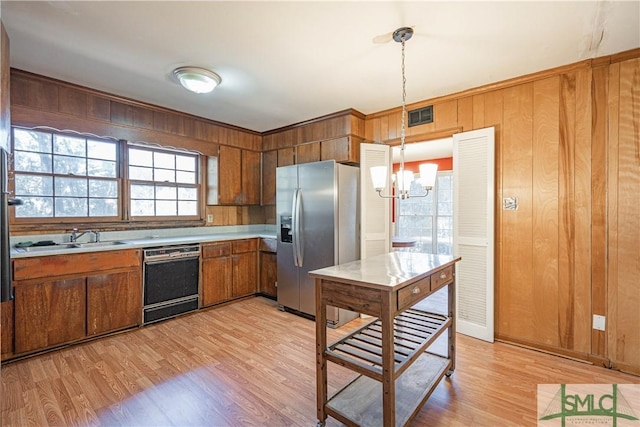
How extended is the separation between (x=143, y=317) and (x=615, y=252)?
449 centimetres

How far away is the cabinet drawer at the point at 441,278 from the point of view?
201 centimetres

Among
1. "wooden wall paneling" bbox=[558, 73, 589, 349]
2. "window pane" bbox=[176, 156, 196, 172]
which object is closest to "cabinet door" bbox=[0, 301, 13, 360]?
"window pane" bbox=[176, 156, 196, 172]

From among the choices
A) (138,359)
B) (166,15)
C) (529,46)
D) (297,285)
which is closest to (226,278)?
(297,285)

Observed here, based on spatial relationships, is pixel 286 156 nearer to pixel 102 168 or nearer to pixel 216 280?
pixel 216 280

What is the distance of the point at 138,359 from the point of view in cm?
259

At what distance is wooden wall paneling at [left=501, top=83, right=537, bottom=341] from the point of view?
2.76 meters

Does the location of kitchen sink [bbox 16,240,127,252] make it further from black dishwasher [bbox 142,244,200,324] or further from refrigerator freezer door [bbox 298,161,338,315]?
refrigerator freezer door [bbox 298,161,338,315]

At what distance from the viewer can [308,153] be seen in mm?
4105

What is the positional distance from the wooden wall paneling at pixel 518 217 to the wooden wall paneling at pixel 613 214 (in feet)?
1.69

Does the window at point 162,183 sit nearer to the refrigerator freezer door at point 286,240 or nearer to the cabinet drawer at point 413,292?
the refrigerator freezer door at point 286,240

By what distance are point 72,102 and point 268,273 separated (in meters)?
2.95

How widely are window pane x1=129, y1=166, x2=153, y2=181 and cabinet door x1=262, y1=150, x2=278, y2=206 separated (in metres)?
1.60

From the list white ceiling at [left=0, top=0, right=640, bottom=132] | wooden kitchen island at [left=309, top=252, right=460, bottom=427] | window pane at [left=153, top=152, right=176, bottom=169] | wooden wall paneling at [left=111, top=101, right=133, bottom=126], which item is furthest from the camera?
window pane at [left=153, top=152, right=176, bottom=169]

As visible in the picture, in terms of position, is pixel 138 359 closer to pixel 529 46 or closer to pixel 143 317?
pixel 143 317
